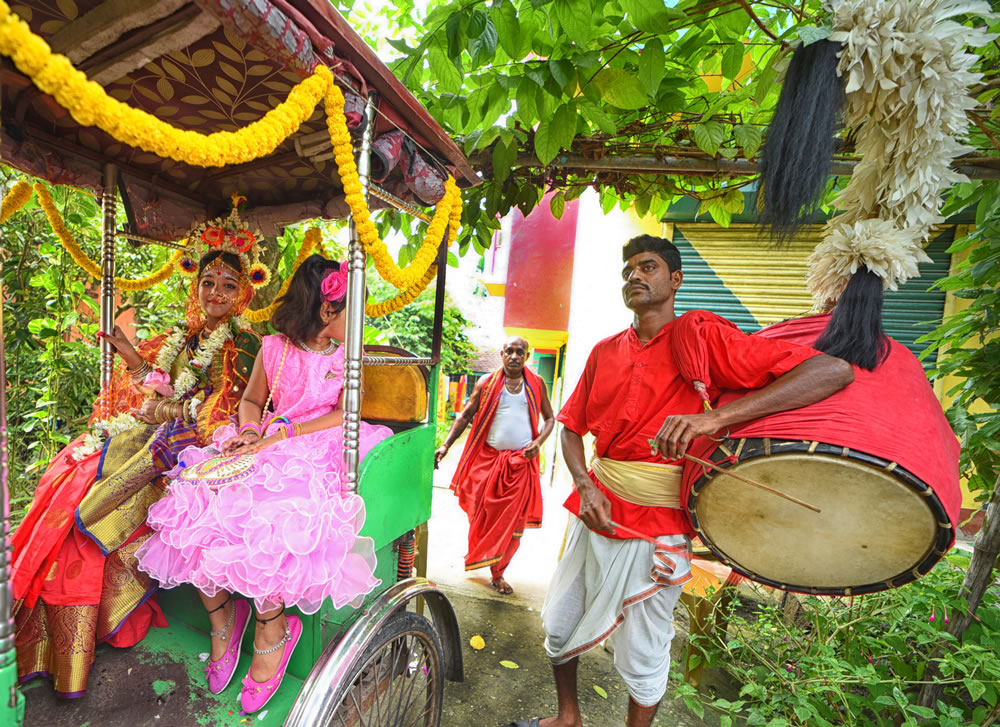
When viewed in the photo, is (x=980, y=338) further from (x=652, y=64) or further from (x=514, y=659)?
(x=514, y=659)

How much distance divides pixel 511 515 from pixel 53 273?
3.65 meters

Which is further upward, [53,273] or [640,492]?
[53,273]

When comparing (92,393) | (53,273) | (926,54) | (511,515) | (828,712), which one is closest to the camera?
(926,54)

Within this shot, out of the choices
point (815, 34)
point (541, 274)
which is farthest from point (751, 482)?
point (541, 274)

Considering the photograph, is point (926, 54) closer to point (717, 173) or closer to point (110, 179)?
point (717, 173)

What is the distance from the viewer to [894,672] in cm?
217

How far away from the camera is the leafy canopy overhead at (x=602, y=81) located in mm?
1709

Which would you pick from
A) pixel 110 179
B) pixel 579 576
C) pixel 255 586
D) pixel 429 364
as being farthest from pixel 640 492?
pixel 110 179

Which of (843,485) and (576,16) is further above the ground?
(576,16)

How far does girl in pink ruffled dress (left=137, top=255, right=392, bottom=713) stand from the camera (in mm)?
1565

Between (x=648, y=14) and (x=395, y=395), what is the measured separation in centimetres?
191

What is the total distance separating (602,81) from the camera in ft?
6.30

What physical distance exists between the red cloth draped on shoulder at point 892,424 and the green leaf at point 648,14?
1.31 metres

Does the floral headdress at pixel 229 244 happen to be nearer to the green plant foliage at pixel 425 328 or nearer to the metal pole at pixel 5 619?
the metal pole at pixel 5 619
